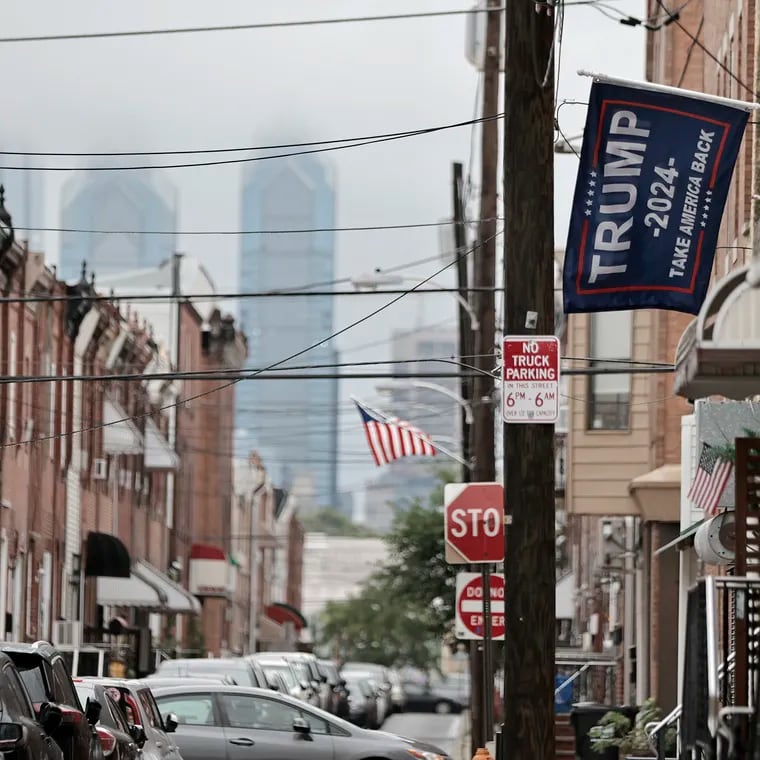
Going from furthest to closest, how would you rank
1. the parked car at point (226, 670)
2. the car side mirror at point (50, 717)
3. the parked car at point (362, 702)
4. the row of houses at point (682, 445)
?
the parked car at point (362, 702) → the parked car at point (226, 670) → the car side mirror at point (50, 717) → the row of houses at point (682, 445)

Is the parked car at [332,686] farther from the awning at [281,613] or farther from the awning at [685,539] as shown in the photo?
the awning at [281,613]

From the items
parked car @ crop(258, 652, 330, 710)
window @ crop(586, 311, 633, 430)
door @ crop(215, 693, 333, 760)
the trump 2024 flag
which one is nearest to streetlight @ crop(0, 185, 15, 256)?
parked car @ crop(258, 652, 330, 710)

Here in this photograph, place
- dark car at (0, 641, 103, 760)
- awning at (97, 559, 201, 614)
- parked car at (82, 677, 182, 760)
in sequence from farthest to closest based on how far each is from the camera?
awning at (97, 559, 201, 614), parked car at (82, 677, 182, 760), dark car at (0, 641, 103, 760)

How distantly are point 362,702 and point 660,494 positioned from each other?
25850mm

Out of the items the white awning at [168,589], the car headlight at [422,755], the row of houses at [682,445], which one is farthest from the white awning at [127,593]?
the car headlight at [422,755]

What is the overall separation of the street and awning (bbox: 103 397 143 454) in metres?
9.67

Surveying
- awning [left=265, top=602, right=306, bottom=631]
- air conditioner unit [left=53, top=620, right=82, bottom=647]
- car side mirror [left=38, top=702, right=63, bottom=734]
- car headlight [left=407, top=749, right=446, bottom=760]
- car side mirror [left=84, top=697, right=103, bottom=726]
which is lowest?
awning [left=265, top=602, right=306, bottom=631]

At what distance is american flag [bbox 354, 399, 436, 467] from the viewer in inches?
1276

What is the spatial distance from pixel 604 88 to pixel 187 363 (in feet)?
169

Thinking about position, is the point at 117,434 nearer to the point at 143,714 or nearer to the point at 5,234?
the point at 5,234

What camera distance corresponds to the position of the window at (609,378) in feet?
101

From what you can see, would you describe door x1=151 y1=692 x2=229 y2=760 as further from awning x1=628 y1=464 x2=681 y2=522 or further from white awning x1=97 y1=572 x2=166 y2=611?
white awning x1=97 y1=572 x2=166 y2=611

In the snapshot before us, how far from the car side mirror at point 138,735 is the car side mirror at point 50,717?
3.62 m

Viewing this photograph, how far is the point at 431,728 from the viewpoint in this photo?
64625 millimetres
